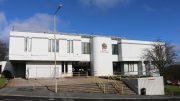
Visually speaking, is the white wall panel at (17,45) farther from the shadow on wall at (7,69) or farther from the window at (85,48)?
the window at (85,48)

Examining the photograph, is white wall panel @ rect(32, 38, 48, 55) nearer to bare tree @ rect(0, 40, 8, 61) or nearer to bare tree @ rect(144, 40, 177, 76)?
bare tree @ rect(144, 40, 177, 76)

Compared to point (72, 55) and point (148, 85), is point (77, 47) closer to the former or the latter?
point (72, 55)

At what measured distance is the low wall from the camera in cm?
4444

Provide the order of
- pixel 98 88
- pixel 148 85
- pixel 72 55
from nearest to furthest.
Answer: pixel 98 88
pixel 148 85
pixel 72 55

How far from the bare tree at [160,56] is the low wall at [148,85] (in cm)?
2062

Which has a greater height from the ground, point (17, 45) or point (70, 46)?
point (70, 46)

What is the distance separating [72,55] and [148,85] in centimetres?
1949

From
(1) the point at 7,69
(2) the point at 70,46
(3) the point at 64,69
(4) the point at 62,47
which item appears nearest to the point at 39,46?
(4) the point at 62,47

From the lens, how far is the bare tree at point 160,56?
222 feet

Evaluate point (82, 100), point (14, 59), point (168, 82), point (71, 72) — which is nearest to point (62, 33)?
point (71, 72)

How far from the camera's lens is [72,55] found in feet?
196

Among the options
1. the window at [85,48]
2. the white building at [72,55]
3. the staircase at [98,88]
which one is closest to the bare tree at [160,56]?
the white building at [72,55]

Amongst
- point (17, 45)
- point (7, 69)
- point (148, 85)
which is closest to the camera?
point (148, 85)

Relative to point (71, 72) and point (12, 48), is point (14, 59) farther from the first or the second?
point (71, 72)
